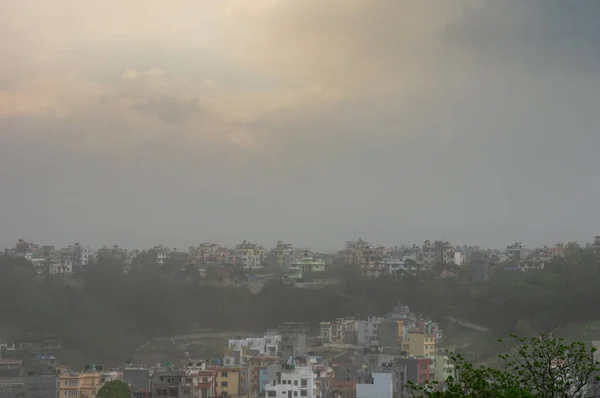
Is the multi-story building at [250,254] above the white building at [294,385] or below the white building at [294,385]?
above

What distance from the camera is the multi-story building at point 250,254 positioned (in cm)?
2503

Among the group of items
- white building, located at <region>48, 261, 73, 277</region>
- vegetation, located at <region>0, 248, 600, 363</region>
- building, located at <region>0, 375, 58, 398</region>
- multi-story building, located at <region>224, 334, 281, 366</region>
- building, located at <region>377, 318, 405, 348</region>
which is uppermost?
white building, located at <region>48, 261, 73, 277</region>

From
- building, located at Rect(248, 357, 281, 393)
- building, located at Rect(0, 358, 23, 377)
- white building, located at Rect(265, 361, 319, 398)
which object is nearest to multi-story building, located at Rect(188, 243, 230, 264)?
building, located at Rect(0, 358, 23, 377)

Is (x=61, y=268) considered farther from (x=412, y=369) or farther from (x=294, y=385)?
(x=294, y=385)

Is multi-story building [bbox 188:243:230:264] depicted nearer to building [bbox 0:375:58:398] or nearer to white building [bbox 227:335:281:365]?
white building [bbox 227:335:281:365]

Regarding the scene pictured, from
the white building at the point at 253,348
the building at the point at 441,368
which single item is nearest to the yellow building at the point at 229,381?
the white building at the point at 253,348

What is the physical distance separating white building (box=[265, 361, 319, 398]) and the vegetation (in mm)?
7079

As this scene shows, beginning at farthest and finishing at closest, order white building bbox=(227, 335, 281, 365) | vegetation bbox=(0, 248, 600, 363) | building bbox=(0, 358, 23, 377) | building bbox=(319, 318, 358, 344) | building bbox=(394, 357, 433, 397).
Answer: vegetation bbox=(0, 248, 600, 363), building bbox=(319, 318, 358, 344), building bbox=(0, 358, 23, 377), white building bbox=(227, 335, 281, 365), building bbox=(394, 357, 433, 397)

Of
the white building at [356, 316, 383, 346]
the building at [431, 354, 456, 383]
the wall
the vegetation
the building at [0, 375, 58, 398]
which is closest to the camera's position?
the wall

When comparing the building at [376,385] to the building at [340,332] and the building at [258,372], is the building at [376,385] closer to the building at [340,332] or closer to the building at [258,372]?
the building at [258,372]

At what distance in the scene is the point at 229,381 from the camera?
14.0 m

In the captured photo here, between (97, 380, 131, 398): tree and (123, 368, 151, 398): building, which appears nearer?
(97, 380, 131, 398): tree

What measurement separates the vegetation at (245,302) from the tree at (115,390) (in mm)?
5896

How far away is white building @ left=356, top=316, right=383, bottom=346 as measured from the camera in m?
18.1
